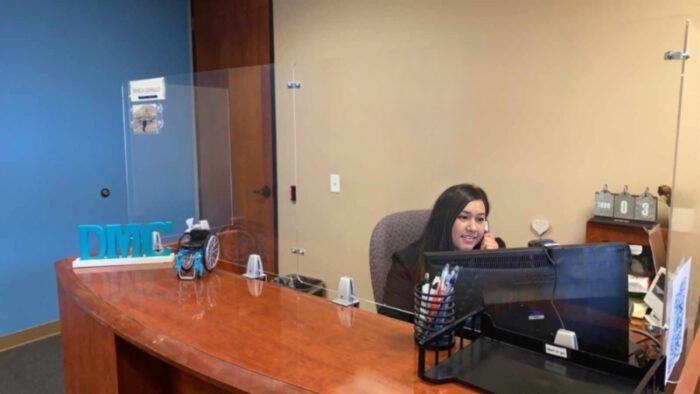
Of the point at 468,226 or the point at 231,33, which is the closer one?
the point at 468,226

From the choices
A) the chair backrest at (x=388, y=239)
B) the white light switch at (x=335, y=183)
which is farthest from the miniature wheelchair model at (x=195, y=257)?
the white light switch at (x=335, y=183)

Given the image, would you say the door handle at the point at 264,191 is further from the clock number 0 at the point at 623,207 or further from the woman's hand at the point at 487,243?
the clock number 0 at the point at 623,207

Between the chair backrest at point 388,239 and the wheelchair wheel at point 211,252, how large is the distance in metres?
0.61

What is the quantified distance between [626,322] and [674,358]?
13cm

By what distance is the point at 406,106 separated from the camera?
10.1ft

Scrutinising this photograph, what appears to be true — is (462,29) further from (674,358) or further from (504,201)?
(674,358)

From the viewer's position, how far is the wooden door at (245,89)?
330 centimetres

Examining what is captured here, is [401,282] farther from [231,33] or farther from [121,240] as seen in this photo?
[231,33]

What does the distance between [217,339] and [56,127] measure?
2.96 meters

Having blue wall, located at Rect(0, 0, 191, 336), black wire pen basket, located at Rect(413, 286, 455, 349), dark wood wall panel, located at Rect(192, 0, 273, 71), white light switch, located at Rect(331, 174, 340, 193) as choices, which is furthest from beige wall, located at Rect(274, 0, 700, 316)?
blue wall, located at Rect(0, 0, 191, 336)

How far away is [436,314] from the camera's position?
3.67 feet

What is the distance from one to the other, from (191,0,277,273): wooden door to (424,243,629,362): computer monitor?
1.99 meters

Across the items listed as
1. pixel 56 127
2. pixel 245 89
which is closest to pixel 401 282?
pixel 245 89

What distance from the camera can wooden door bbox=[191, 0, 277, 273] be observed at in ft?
10.8
